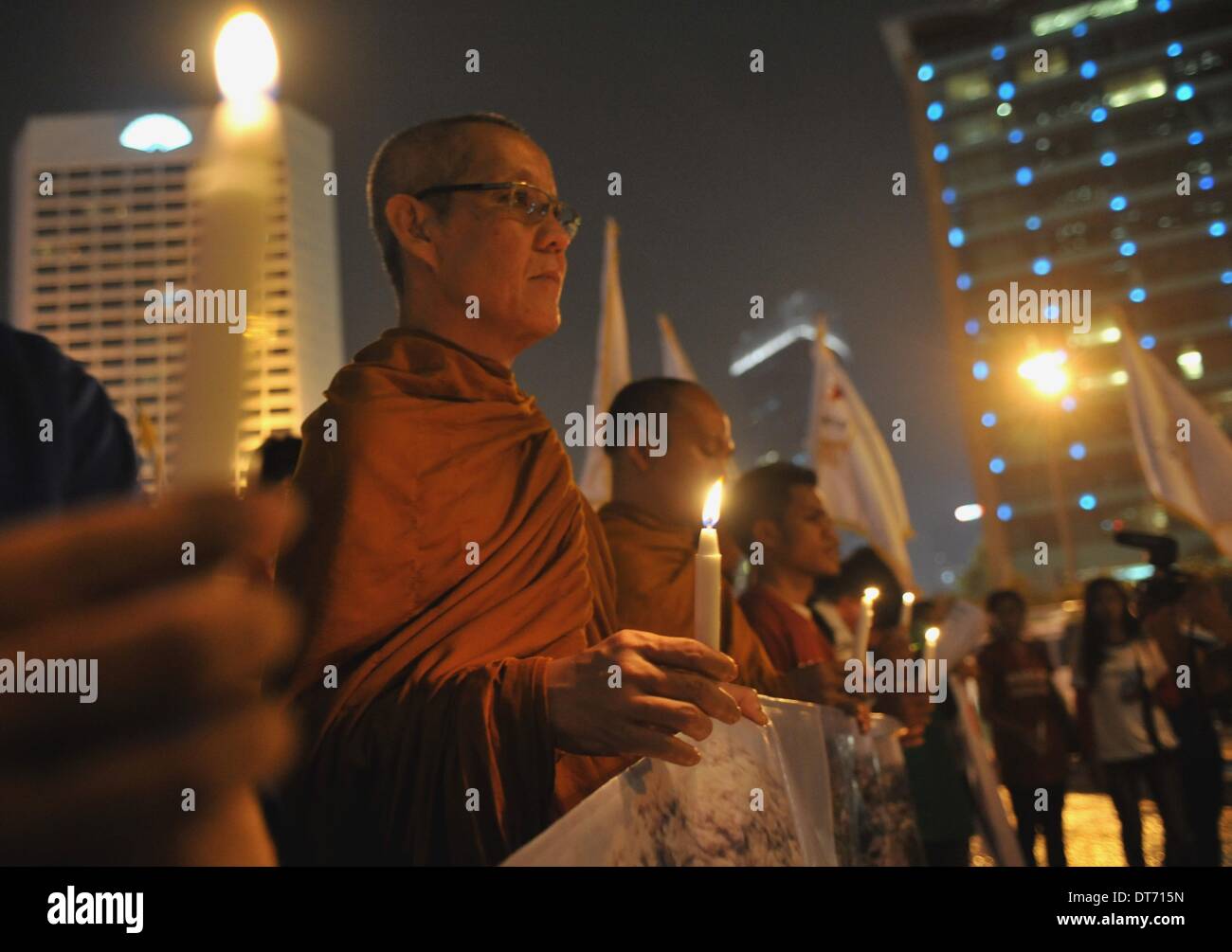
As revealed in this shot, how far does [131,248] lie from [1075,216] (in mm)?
62070

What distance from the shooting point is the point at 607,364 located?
5.27 m

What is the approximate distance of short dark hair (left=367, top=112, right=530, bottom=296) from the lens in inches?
67.7

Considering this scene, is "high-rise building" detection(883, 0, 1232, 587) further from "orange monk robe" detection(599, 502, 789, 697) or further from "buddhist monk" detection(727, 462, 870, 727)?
"orange monk robe" detection(599, 502, 789, 697)

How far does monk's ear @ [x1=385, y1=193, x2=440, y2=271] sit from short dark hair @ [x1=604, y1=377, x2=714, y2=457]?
926 mm

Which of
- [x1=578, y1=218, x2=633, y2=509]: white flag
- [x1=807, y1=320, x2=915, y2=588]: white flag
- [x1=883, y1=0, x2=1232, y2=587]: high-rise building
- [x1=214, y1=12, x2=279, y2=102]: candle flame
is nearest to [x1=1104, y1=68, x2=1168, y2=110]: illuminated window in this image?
[x1=883, y1=0, x2=1232, y2=587]: high-rise building

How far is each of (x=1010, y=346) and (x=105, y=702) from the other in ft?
198

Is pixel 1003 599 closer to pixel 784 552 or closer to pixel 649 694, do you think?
pixel 784 552

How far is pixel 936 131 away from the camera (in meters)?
60.4

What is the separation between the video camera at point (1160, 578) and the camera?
18.3 feet

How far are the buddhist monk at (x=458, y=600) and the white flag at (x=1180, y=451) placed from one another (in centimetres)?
674
